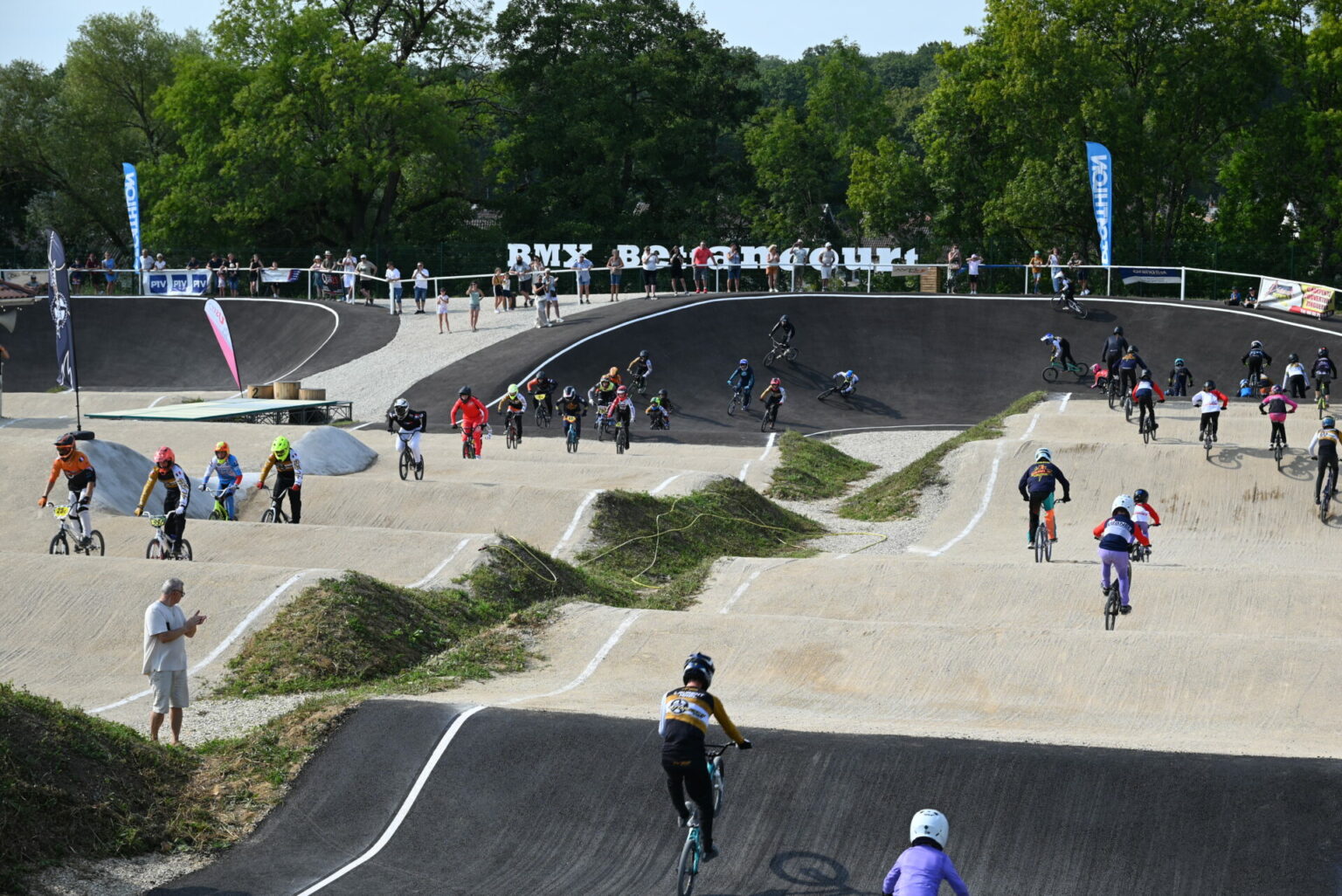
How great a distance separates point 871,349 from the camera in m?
45.5

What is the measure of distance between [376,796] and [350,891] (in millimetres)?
1493

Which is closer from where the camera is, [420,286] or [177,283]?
[420,286]

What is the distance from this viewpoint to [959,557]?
74.4 feet

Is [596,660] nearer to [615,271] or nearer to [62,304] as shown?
[62,304]

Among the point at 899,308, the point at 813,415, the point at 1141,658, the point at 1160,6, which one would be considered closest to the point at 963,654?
the point at 1141,658

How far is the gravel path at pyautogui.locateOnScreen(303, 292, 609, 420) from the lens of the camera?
4025cm

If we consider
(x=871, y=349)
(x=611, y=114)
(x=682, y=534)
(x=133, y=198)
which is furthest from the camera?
(x=611, y=114)

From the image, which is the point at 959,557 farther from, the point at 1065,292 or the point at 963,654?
the point at 1065,292

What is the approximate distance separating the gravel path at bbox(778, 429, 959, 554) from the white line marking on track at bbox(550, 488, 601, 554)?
4061 millimetres

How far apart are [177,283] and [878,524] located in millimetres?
38409

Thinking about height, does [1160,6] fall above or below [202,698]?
above

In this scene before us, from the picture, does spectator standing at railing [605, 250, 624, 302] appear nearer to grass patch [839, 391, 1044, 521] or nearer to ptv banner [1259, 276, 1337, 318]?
grass patch [839, 391, 1044, 521]

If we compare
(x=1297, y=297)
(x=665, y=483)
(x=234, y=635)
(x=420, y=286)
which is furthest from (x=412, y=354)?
(x=234, y=635)

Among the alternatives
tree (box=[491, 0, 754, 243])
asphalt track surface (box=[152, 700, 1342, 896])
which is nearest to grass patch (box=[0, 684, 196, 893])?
asphalt track surface (box=[152, 700, 1342, 896])
